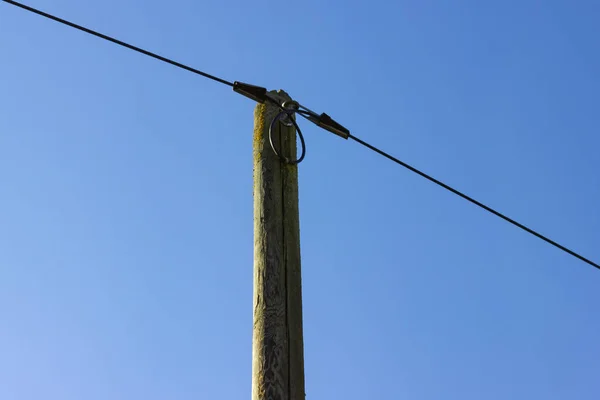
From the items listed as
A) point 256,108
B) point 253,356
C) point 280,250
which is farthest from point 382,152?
point 253,356

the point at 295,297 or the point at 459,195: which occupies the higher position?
the point at 459,195

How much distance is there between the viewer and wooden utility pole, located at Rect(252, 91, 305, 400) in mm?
3855

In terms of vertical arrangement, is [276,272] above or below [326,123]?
below

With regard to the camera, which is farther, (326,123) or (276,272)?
(326,123)

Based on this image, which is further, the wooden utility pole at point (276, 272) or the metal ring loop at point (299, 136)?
the metal ring loop at point (299, 136)

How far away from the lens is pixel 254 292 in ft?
13.3

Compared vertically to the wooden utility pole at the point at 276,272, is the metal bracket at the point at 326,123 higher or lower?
higher

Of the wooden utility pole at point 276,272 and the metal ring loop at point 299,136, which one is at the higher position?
the metal ring loop at point 299,136

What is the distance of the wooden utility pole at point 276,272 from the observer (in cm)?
386

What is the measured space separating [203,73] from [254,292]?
169 centimetres

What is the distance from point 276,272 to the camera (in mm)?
4074

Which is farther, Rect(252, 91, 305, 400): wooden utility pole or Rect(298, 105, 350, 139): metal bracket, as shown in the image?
Rect(298, 105, 350, 139): metal bracket

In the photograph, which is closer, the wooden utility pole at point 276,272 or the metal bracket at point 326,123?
the wooden utility pole at point 276,272

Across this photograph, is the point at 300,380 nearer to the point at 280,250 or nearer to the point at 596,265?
the point at 280,250
